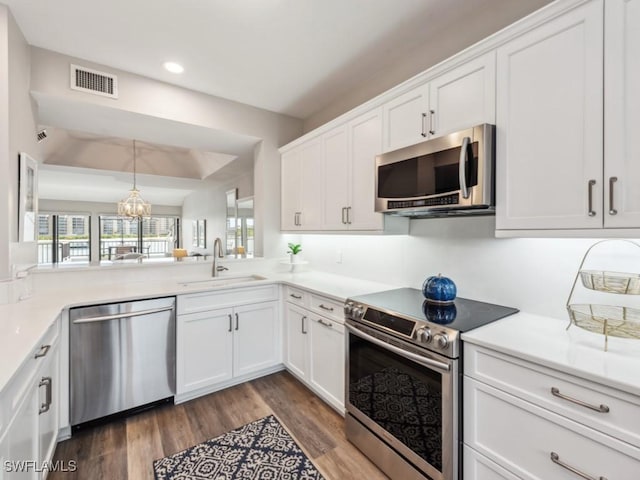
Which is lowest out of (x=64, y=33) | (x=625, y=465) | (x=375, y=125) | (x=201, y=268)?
(x=625, y=465)

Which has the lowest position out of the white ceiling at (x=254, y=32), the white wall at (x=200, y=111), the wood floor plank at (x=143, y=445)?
the wood floor plank at (x=143, y=445)

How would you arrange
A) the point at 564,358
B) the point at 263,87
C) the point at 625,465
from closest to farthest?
the point at 625,465
the point at 564,358
the point at 263,87

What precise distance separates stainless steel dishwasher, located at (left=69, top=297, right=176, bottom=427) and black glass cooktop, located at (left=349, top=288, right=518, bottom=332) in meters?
1.55

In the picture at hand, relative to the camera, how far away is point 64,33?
211 centimetres

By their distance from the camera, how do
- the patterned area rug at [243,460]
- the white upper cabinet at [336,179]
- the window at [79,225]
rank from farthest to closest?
the window at [79,225], the white upper cabinet at [336,179], the patterned area rug at [243,460]

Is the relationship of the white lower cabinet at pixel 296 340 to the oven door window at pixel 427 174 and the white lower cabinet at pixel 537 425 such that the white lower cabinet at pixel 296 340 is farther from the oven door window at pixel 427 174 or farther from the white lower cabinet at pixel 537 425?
the white lower cabinet at pixel 537 425

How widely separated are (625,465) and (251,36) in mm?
2903

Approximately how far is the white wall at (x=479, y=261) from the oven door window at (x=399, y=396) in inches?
29.4

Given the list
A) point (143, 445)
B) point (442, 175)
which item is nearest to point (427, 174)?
point (442, 175)

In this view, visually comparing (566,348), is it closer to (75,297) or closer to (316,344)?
(316,344)

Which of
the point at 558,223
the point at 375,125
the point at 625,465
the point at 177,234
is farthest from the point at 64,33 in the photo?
the point at 177,234

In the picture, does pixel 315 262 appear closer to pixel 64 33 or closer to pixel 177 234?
pixel 64 33

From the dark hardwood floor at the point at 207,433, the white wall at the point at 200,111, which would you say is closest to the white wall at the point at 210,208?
the white wall at the point at 200,111

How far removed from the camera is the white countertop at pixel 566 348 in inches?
39.6
